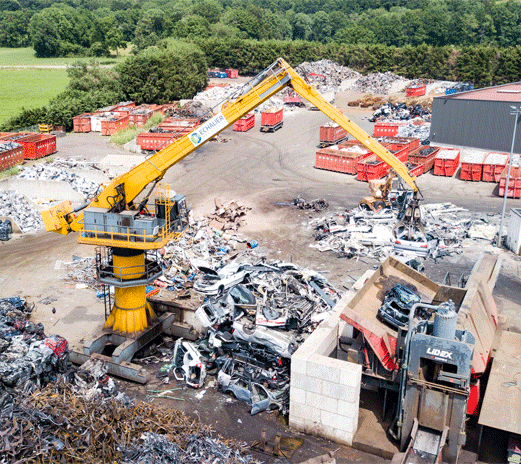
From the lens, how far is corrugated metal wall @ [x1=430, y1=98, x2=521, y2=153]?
38.0 meters

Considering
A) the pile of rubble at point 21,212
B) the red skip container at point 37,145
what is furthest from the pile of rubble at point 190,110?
the pile of rubble at point 21,212

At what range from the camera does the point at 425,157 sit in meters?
35.4

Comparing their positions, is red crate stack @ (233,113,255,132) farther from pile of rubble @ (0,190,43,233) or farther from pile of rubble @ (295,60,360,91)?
pile of rubble @ (0,190,43,233)

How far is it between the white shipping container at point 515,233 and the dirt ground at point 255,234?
394mm

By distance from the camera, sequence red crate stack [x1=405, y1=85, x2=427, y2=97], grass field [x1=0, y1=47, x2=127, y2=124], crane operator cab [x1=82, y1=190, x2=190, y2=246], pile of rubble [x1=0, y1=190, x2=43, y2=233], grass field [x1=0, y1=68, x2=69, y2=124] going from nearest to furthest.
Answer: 1. crane operator cab [x1=82, y1=190, x2=190, y2=246]
2. pile of rubble [x1=0, y1=190, x2=43, y2=233]
3. red crate stack [x1=405, y1=85, x2=427, y2=97]
4. grass field [x1=0, y1=68, x2=69, y2=124]
5. grass field [x1=0, y1=47, x2=127, y2=124]

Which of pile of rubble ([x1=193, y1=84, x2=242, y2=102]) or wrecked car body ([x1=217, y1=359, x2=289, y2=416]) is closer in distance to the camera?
wrecked car body ([x1=217, y1=359, x2=289, y2=416])

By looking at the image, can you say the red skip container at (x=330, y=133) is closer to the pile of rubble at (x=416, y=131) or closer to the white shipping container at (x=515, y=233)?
the pile of rubble at (x=416, y=131)

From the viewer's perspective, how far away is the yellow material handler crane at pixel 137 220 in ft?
48.2

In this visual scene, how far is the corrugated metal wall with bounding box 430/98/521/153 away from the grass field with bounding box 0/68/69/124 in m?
45.2

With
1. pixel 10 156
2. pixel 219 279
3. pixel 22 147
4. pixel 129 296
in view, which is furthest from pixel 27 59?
pixel 129 296

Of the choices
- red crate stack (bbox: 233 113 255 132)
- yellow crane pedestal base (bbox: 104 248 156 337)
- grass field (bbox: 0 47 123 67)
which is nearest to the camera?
yellow crane pedestal base (bbox: 104 248 156 337)

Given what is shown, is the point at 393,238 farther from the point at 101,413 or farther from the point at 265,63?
the point at 265,63

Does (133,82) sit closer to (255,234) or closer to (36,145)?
(36,145)

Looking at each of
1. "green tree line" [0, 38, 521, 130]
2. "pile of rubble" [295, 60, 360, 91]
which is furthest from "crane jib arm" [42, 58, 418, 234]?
"pile of rubble" [295, 60, 360, 91]
